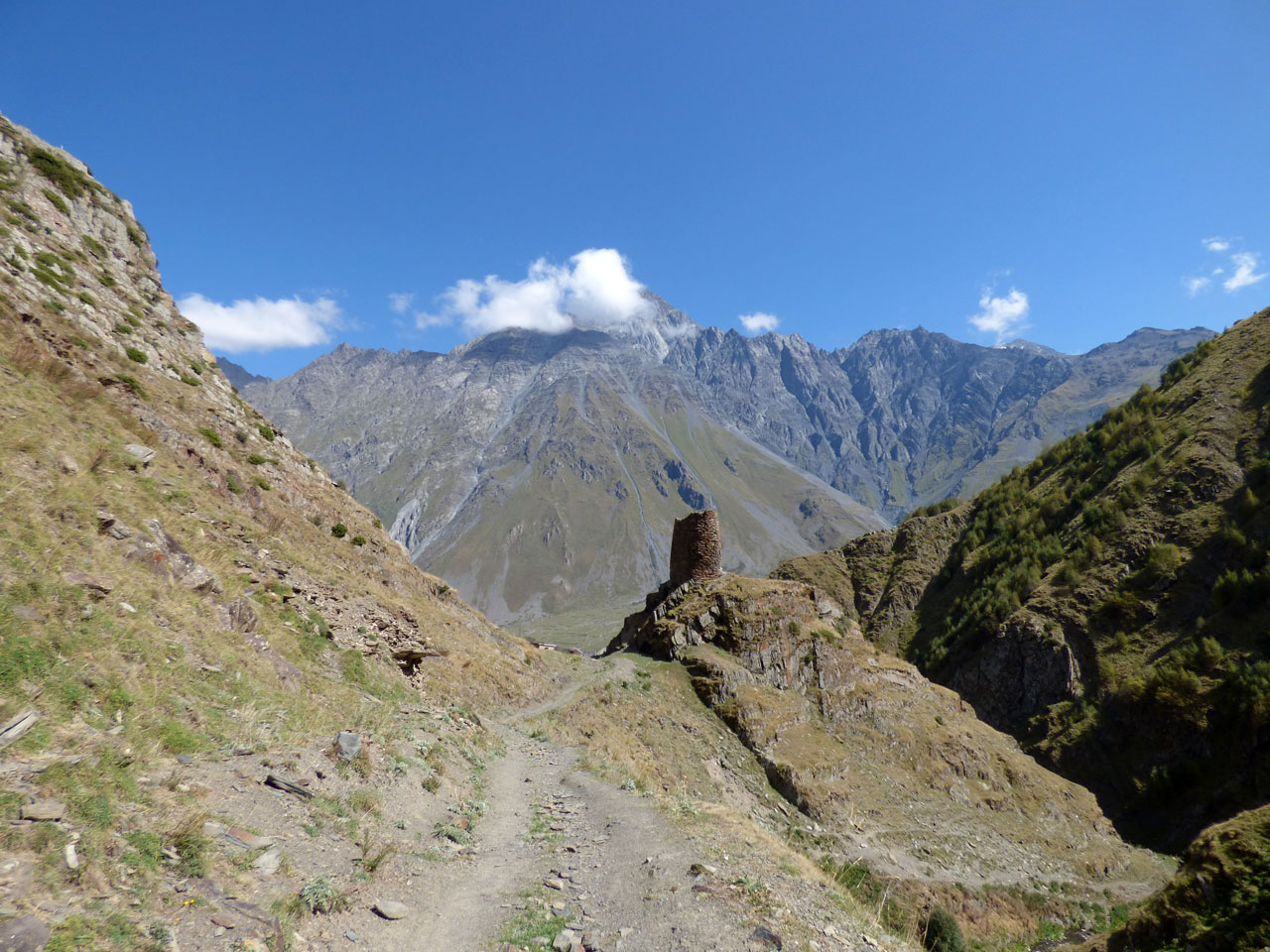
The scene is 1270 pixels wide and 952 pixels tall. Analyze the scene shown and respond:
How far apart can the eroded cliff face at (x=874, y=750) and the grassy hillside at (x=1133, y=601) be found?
7845 millimetres

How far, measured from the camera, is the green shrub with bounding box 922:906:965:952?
2056 centimetres

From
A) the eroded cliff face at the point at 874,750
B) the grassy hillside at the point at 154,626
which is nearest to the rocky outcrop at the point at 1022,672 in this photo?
the eroded cliff face at the point at 874,750

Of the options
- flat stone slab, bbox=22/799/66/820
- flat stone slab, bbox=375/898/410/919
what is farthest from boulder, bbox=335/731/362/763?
flat stone slab, bbox=22/799/66/820

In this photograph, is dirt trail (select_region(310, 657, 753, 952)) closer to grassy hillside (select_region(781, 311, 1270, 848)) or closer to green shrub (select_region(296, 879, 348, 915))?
green shrub (select_region(296, 879, 348, 915))

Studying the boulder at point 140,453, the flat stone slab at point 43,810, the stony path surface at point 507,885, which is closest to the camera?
the flat stone slab at point 43,810

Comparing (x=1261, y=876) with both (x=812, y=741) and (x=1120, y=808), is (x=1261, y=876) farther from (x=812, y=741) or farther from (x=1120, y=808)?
(x=1120, y=808)

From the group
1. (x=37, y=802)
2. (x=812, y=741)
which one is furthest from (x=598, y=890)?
(x=812, y=741)

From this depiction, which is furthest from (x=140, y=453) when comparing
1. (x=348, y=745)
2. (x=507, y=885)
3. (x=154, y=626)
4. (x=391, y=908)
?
(x=507, y=885)

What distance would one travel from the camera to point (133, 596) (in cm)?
1081

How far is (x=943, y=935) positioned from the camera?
2116 cm

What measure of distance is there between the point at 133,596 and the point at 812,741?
31.3 meters

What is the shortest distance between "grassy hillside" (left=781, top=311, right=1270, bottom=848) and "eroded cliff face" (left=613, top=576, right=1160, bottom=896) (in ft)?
25.7

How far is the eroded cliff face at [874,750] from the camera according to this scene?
28.4 m

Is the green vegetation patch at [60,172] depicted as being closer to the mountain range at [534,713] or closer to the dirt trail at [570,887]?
the mountain range at [534,713]
